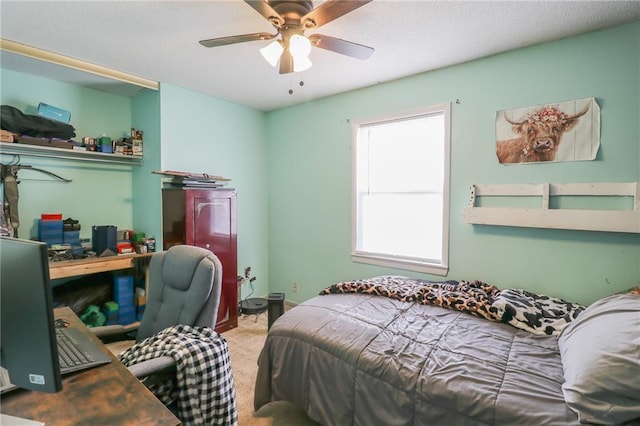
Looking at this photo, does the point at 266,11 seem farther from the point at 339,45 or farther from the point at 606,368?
the point at 606,368

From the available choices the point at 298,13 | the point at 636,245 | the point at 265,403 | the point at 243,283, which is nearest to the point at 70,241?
the point at 243,283

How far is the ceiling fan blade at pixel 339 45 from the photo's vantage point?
177 cm

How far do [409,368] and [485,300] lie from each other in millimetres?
981

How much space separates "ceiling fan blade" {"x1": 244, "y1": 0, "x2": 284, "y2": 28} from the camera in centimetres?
147

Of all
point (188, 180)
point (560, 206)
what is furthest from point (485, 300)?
point (188, 180)

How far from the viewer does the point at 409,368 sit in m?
1.54

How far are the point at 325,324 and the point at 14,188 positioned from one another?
9.56 feet

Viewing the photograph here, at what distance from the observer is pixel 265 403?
196cm

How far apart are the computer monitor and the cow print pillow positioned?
2.26 m

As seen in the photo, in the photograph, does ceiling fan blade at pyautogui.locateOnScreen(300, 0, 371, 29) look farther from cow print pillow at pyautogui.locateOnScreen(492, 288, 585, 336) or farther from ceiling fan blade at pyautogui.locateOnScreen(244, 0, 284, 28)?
cow print pillow at pyautogui.locateOnScreen(492, 288, 585, 336)

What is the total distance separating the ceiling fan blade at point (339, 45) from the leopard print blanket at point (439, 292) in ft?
5.82

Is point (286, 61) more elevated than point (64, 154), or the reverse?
point (286, 61)

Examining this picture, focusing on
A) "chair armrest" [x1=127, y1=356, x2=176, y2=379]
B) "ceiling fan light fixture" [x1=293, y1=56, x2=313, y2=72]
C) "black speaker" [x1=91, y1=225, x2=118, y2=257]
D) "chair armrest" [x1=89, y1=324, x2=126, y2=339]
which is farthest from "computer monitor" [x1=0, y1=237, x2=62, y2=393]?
"black speaker" [x1=91, y1=225, x2=118, y2=257]

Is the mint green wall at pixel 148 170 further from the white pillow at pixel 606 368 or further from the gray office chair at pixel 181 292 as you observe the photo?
Answer: the white pillow at pixel 606 368
